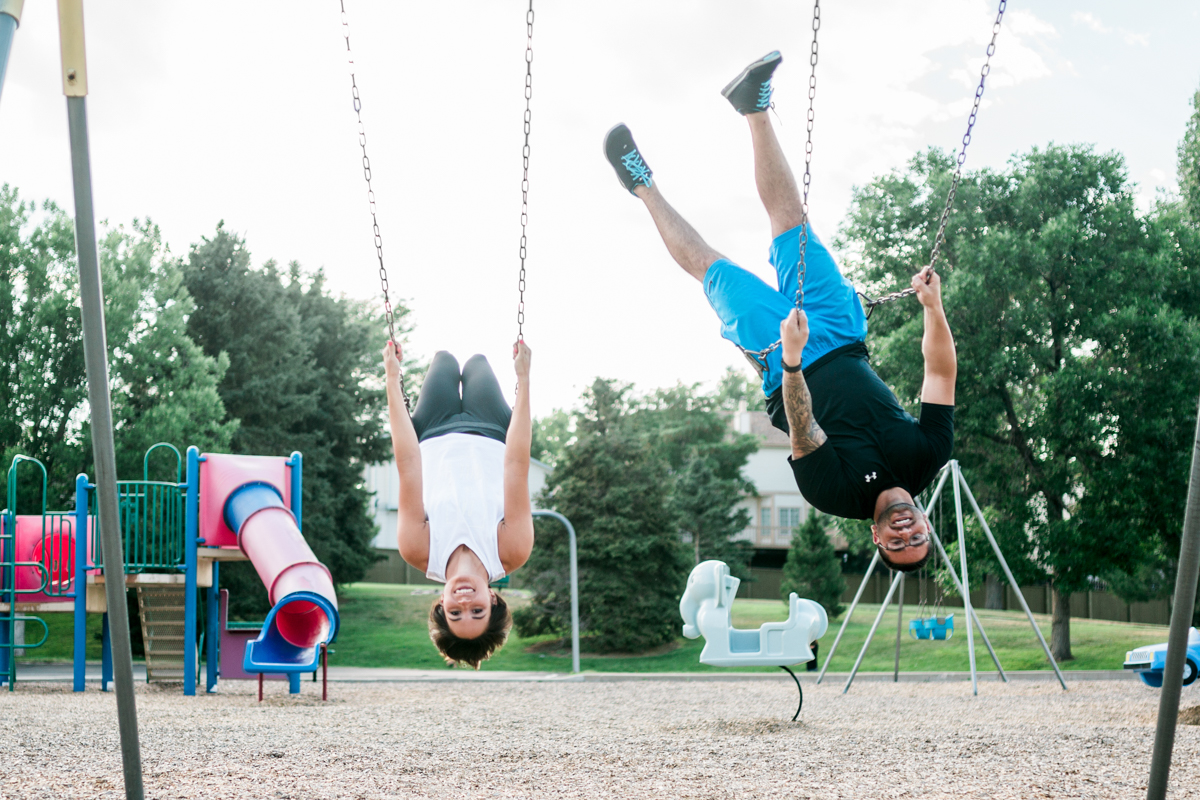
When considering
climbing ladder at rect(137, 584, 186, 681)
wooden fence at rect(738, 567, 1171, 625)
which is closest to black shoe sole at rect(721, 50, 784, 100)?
Result: climbing ladder at rect(137, 584, 186, 681)

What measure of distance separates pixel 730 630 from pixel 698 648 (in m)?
15.7

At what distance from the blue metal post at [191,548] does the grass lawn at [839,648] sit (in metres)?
6.31

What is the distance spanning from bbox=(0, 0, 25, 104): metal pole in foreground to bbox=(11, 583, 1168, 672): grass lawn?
18.4 metres

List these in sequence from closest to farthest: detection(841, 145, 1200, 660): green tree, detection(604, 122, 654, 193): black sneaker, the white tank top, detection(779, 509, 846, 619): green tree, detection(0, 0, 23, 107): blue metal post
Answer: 1. detection(0, 0, 23, 107): blue metal post
2. the white tank top
3. detection(604, 122, 654, 193): black sneaker
4. detection(841, 145, 1200, 660): green tree
5. detection(779, 509, 846, 619): green tree

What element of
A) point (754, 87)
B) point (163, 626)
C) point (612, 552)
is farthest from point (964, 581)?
point (163, 626)

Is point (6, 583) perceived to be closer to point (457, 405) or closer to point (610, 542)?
point (457, 405)

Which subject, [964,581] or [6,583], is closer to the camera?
[964,581]

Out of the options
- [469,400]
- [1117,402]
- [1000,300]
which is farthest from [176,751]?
[1117,402]

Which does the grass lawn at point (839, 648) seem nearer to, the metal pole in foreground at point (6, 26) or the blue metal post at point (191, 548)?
the blue metal post at point (191, 548)

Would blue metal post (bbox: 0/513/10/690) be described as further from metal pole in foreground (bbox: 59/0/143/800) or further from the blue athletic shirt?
the blue athletic shirt

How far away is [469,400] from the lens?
248 inches

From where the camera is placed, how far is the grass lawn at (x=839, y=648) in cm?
2167

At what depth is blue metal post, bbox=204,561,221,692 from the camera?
13742mm

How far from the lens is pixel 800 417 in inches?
179
